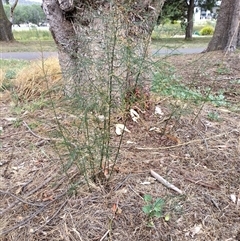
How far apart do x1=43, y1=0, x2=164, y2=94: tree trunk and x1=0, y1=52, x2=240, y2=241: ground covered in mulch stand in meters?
0.44

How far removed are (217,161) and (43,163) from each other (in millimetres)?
1050

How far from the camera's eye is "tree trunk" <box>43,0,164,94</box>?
1684 mm

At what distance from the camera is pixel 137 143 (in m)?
1.94

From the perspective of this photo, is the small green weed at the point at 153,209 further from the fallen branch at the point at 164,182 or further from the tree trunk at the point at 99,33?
the tree trunk at the point at 99,33

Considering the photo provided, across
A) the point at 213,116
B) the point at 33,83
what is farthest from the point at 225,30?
the point at 33,83

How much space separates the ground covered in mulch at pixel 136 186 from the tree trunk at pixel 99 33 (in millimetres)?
444

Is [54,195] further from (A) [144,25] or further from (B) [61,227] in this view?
(A) [144,25]

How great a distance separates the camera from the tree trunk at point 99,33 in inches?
66.3

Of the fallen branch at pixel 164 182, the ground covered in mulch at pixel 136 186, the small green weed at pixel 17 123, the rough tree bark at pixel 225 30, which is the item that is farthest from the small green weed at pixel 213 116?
the rough tree bark at pixel 225 30

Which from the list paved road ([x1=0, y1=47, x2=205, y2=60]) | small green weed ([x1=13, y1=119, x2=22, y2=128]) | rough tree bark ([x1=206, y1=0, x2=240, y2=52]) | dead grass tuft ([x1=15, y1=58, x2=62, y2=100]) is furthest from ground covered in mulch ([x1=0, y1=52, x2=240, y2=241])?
rough tree bark ([x1=206, y1=0, x2=240, y2=52])

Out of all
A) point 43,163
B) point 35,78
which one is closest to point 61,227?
point 43,163

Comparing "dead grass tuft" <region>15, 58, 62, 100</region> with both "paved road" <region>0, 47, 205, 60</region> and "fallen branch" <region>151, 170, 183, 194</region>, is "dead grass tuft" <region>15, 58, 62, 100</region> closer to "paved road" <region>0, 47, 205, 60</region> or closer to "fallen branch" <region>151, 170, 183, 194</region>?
"paved road" <region>0, 47, 205, 60</region>

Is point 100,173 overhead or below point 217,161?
overhead

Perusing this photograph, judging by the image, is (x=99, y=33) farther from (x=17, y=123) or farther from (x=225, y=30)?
(x=225, y=30)
